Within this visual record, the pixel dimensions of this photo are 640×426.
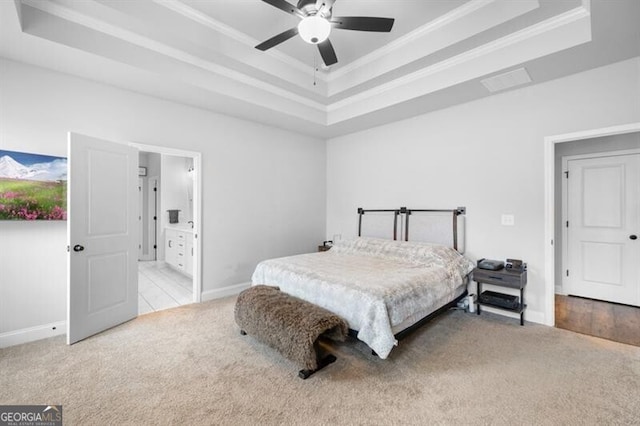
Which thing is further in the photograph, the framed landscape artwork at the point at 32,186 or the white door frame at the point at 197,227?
the white door frame at the point at 197,227

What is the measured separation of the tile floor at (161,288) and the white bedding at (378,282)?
155cm

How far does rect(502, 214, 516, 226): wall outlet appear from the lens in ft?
11.8

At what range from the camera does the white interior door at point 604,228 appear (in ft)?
12.8

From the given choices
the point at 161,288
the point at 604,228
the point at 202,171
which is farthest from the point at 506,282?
the point at 161,288

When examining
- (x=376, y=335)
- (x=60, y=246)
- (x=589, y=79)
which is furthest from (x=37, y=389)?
(x=589, y=79)

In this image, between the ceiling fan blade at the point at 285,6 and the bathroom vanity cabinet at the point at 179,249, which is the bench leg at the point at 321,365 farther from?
the bathroom vanity cabinet at the point at 179,249

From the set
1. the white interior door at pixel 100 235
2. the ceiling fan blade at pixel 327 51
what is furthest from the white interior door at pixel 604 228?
the white interior door at pixel 100 235

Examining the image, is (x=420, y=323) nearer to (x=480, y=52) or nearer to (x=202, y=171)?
(x=480, y=52)

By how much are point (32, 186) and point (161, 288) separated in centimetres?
256

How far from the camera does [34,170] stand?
9.54ft

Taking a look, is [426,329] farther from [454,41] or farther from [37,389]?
[37,389]

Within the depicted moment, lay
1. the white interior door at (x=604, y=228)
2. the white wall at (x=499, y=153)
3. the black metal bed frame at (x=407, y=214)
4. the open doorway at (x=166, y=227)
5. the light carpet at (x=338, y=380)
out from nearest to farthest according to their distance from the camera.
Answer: the light carpet at (x=338, y=380)
the white wall at (x=499, y=153)
the white interior door at (x=604, y=228)
the black metal bed frame at (x=407, y=214)
the open doorway at (x=166, y=227)

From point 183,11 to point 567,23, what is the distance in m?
3.73

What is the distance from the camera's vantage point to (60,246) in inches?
123
